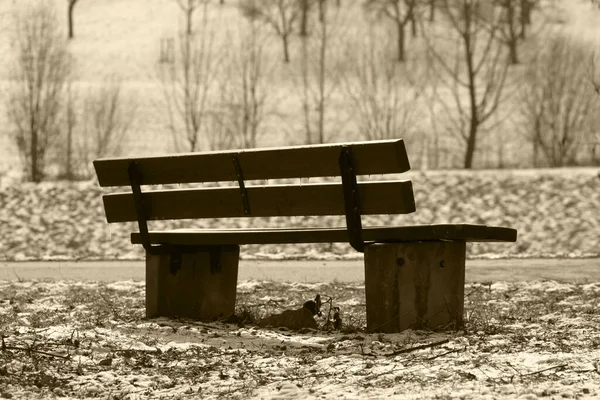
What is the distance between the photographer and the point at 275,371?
492 centimetres

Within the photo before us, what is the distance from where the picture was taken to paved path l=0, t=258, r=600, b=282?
11719 millimetres

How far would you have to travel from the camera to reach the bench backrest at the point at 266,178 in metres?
5.99

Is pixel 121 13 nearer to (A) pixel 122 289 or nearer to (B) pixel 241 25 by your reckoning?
(B) pixel 241 25

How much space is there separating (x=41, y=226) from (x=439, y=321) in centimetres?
1497

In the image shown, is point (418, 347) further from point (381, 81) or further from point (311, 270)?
point (381, 81)

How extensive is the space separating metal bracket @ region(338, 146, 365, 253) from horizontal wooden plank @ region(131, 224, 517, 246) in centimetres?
10

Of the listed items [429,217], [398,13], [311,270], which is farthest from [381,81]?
[311,270]

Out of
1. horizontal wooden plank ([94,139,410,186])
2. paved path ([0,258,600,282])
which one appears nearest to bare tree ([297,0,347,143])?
paved path ([0,258,600,282])

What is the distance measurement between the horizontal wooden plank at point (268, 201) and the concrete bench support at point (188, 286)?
350mm

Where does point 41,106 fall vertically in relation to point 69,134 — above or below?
above

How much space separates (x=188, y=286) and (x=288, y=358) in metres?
1.84

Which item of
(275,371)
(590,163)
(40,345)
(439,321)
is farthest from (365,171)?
(590,163)

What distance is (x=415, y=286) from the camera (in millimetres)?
6164

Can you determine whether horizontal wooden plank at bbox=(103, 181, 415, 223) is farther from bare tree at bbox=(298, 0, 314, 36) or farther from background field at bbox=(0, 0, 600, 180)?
bare tree at bbox=(298, 0, 314, 36)
